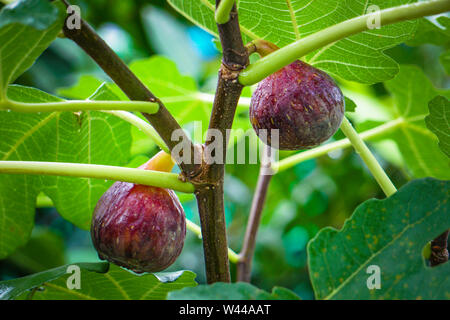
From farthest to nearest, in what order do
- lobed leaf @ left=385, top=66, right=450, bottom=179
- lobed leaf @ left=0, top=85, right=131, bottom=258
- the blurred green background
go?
1. the blurred green background
2. lobed leaf @ left=385, top=66, right=450, bottom=179
3. lobed leaf @ left=0, top=85, right=131, bottom=258

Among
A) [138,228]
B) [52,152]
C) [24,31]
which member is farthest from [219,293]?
[52,152]

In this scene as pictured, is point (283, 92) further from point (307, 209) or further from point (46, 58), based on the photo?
point (46, 58)

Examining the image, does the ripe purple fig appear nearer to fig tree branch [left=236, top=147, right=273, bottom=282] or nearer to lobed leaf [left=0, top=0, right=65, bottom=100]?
lobed leaf [left=0, top=0, right=65, bottom=100]

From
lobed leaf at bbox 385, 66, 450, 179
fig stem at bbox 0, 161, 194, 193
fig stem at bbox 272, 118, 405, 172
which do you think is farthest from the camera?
lobed leaf at bbox 385, 66, 450, 179

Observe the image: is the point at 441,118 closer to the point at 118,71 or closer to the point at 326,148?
the point at 326,148

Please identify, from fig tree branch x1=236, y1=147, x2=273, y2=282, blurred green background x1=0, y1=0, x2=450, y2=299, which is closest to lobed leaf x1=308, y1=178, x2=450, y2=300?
fig tree branch x1=236, y1=147, x2=273, y2=282

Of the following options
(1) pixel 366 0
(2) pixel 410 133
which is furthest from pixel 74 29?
(2) pixel 410 133

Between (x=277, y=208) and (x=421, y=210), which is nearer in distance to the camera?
(x=421, y=210)
